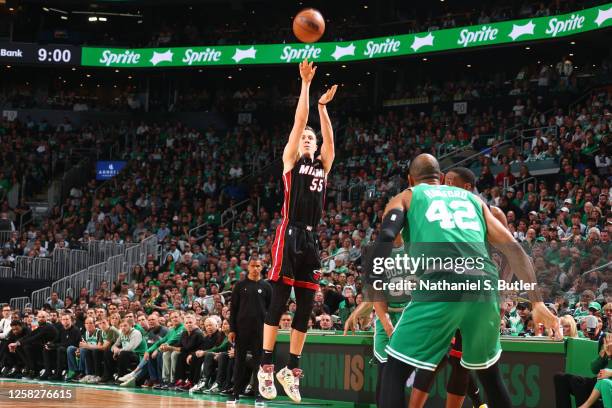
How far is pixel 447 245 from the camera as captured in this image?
6.34m

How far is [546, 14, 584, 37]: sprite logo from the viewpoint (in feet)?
89.9

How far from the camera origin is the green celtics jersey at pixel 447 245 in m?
6.26

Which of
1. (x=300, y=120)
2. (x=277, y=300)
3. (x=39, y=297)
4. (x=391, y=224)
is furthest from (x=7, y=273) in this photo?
(x=391, y=224)

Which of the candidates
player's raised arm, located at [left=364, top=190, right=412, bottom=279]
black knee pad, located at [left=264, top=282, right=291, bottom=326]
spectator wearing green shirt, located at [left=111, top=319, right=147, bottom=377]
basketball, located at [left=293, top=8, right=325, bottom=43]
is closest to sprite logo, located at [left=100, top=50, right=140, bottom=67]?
spectator wearing green shirt, located at [left=111, top=319, right=147, bottom=377]

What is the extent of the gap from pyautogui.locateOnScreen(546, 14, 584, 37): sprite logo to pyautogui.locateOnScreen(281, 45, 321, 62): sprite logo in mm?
9283

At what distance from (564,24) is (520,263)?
2307 centimetres

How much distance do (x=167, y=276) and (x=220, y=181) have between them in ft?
30.8

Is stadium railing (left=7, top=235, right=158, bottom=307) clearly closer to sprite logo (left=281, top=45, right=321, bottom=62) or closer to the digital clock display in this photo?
sprite logo (left=281, top=45, right=321, bottom=62)

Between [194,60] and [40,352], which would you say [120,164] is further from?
[40,352]

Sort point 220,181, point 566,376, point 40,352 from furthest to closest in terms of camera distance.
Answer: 1. point 220,181
2. point 40,352
3. point 566,376

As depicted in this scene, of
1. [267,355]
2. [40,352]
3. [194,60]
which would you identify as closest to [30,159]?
[194,60]

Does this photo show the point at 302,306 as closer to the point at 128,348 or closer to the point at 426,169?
the point at 426,169

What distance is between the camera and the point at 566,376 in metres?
10.2

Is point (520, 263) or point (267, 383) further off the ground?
point (520, 263)
